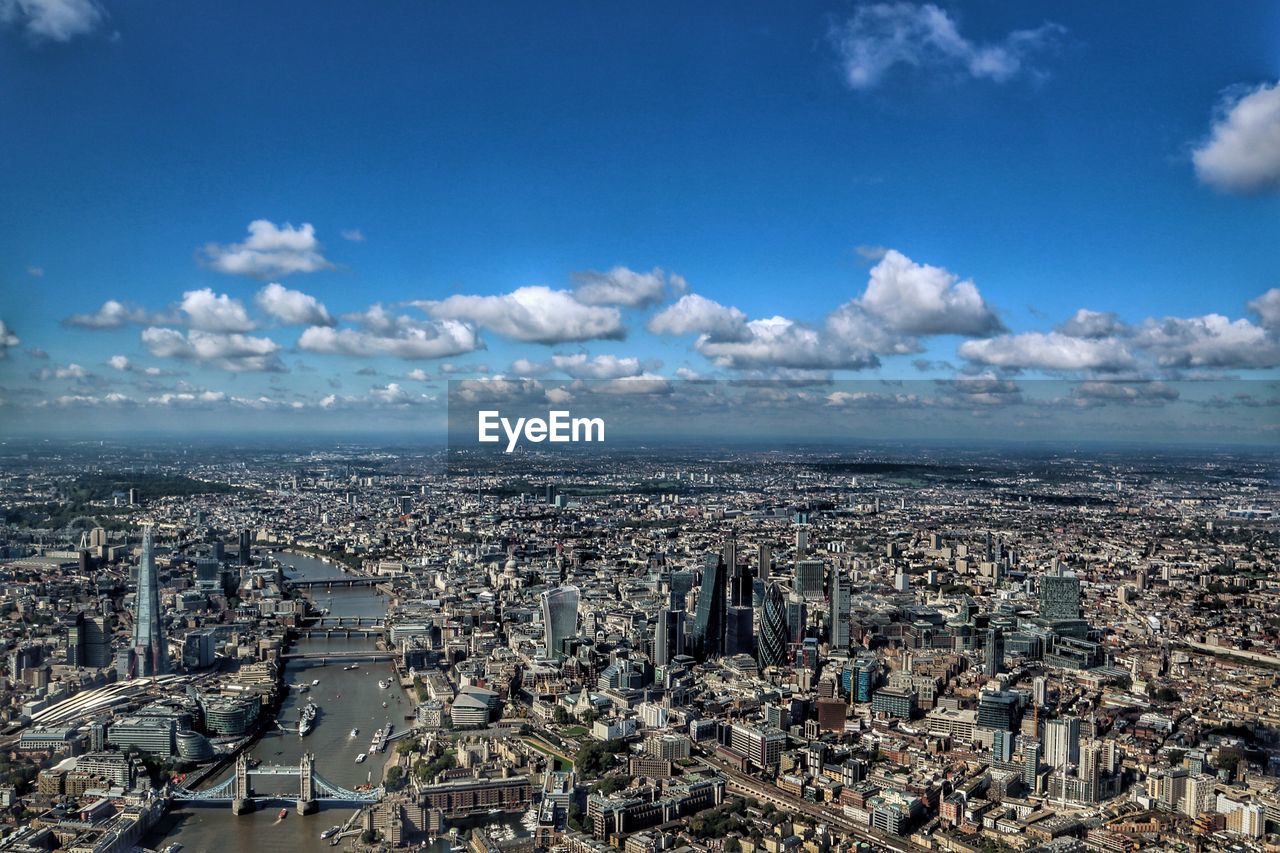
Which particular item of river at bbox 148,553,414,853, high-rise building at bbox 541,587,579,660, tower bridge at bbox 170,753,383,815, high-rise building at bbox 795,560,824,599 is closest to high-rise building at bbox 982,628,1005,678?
high-rise building at bbox 795,560,824,599

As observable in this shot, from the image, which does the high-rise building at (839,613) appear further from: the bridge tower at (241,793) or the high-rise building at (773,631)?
the bridge tower at (241,793)

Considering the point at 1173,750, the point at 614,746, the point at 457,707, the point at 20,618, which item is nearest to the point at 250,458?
the point at 20,618

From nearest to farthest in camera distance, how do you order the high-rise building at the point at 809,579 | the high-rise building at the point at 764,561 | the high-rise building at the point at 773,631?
the high-rise building at the point at 773,631 < the high-rise building at the point at 809,579 < the high-rise building at the point at 764,561

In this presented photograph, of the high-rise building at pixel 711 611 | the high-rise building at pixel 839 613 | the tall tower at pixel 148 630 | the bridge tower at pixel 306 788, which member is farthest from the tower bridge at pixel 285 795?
the high-rise building at pixel 839 613

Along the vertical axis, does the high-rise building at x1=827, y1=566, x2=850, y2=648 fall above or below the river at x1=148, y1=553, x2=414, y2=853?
above

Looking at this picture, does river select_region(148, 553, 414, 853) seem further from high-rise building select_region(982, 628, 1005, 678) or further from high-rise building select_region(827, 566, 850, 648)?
high-rise building select_region(982, 628, 1005, 678)

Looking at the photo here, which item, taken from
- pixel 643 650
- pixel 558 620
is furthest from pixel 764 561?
pixel 558 620

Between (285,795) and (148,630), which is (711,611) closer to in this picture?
(285,795)
